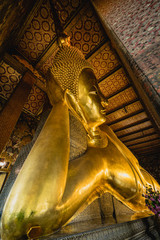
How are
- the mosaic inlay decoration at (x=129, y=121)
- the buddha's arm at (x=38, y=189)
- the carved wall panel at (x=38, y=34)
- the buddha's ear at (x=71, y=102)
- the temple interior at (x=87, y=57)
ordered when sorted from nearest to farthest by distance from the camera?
the buddha's arm at (x=38, y=189) → the temple interior at (x=87, y=57) → the buddha's ear at (x=71, y=102) → the carved wall panel at (x=38, y=34) → the mosaic inlay decoration at (x=129, y=121)

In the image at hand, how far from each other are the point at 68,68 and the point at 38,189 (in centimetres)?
87

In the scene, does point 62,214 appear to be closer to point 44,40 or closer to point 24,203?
point 24,203

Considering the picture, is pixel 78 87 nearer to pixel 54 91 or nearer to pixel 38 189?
pixel 54 91

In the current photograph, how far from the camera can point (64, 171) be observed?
457 mm

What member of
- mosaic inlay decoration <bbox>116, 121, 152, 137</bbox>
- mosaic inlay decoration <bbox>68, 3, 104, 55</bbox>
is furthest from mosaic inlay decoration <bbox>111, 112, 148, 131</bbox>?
mosaic inlay decoration <bbox>68, 3, 104, 55</bbox>

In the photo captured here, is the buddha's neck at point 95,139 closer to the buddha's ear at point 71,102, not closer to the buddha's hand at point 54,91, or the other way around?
the buddha's ear at point 71,102

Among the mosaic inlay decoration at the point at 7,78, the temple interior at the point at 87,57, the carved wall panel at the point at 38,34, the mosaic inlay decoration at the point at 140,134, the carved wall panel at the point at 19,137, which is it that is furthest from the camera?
the mosaic inlay decoration at the point at 140,134

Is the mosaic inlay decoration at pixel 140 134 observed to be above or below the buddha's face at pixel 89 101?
above

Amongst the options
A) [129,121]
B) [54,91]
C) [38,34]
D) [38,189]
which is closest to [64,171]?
[38,189]

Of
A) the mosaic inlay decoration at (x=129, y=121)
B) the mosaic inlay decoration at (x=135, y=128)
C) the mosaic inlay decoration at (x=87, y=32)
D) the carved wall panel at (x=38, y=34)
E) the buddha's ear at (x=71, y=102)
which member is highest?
the mosaic inlay decoration at (x=87, y=32)

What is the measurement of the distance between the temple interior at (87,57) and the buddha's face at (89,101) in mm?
318

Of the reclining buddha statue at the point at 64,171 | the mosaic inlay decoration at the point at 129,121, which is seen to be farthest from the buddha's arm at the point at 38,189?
the mosaic inlay decoration at the point at 129,121

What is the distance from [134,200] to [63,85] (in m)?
1.01

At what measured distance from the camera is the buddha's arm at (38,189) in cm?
34
